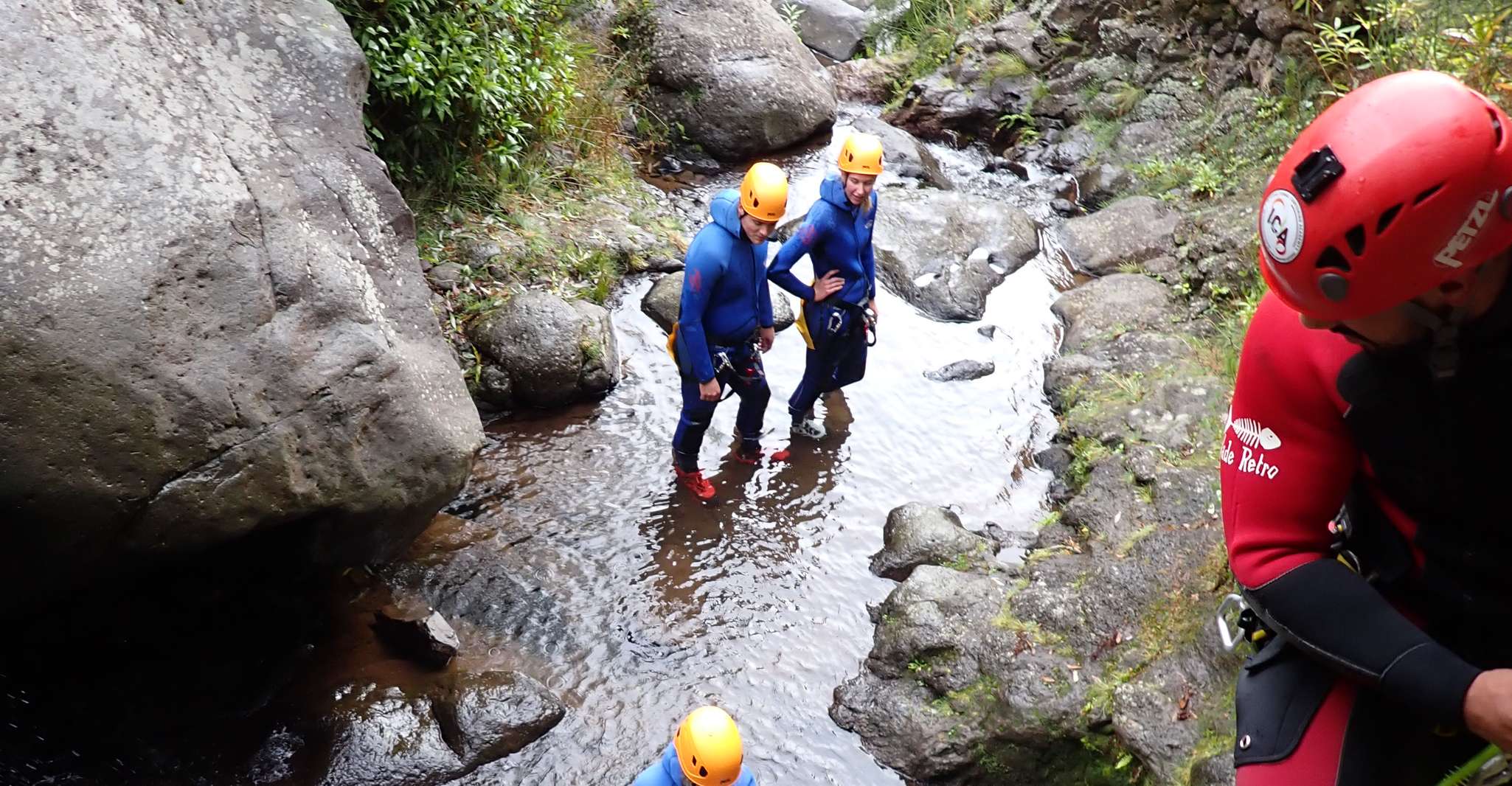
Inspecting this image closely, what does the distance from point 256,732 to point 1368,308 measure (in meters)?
4.44

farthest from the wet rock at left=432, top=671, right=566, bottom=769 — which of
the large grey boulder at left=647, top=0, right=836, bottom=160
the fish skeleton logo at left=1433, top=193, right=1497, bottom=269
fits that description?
the large grey boulder at left=647, top=0, right=836, bottom=160

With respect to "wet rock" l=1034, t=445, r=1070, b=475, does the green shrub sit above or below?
above

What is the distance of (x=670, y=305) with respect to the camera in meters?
8.23

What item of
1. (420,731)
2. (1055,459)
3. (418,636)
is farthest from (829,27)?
(420,731)

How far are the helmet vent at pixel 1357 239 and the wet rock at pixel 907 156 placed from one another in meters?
9.71

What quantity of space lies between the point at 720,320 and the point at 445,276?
2.31 meters

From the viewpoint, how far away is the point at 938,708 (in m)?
4.98

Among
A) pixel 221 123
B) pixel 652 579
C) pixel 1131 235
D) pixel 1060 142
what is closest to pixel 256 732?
pixel 652 579

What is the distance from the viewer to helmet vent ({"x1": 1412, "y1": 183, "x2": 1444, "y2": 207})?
1799 millimetres

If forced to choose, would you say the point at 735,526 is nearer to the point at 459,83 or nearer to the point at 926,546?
the point at 926,546

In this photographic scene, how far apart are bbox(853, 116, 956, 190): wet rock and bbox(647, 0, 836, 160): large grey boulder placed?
79cm

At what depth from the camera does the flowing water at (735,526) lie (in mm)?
5090

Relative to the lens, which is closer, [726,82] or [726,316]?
[726,316]

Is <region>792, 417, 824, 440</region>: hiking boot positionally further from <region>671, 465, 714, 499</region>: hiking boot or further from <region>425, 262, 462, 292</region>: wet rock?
<region>425, 262, 462, 292</region>: wet rock
